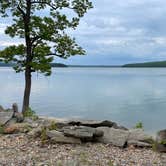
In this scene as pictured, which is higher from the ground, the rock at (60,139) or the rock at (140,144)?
the rock at (60,139)

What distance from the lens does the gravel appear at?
890cm

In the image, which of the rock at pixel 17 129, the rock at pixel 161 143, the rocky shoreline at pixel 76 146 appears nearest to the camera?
the rocky shoreline at pixel 76 146

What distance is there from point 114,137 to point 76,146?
1185 millimetres

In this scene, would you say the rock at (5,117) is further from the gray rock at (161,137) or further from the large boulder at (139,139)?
the gray rock at (161,137)

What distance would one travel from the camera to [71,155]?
9391 mm

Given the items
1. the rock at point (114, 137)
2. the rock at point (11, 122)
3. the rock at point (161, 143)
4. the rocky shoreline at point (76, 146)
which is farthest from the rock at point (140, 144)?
the rock at point (11, 122)

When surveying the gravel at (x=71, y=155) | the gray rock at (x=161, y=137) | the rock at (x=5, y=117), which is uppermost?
the rock at (x=5, y=117)

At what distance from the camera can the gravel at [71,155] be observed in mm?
8898

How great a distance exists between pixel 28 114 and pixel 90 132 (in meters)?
5.60

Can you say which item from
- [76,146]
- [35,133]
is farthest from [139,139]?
[35,133]

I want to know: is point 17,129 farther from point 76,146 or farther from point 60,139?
point 76,146

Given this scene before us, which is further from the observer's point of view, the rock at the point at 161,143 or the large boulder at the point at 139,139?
the large boulder at the point at 139,139

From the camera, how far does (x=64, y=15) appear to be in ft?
62.6

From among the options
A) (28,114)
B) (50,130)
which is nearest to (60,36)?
(28,114)
